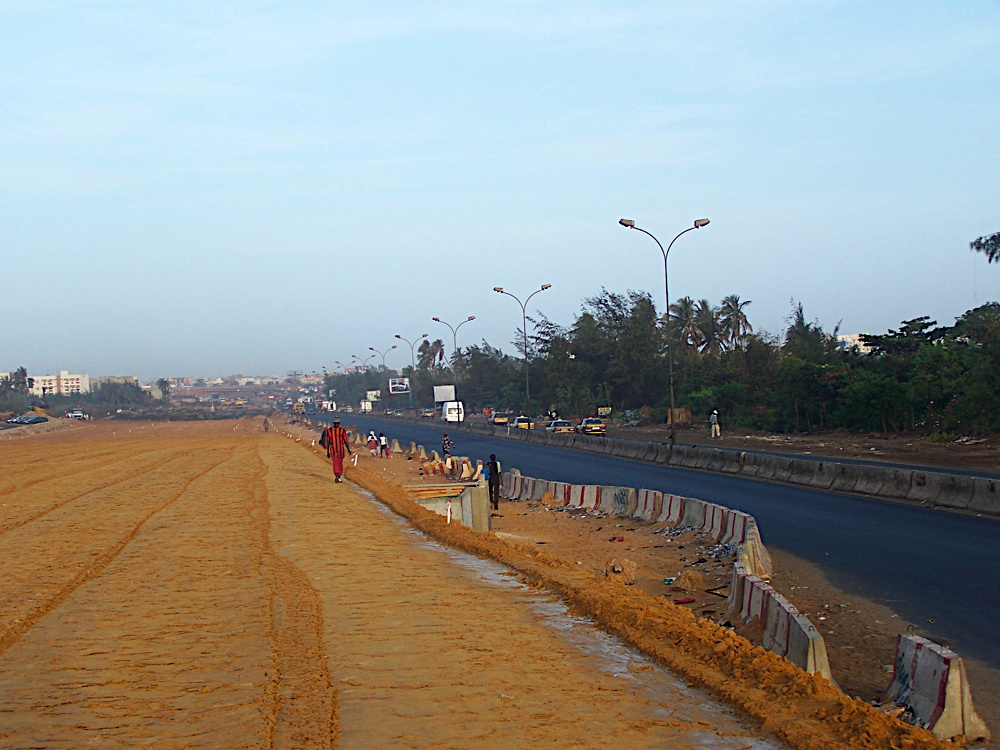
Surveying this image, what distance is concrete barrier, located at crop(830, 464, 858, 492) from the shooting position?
24153mm

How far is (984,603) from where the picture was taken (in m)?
11.1

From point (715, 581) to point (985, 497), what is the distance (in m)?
8.10

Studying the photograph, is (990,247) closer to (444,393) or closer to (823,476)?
(823,476)

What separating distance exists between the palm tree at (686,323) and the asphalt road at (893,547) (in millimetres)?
74085

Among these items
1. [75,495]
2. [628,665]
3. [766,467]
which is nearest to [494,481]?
[766,467]

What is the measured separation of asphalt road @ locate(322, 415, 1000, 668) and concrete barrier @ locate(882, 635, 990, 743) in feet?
6.73

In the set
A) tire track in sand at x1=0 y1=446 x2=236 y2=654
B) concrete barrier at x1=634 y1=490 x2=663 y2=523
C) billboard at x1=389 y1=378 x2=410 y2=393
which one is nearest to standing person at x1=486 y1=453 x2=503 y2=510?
concrete barrier at x1=634 y1=490 x2=663 y2=523

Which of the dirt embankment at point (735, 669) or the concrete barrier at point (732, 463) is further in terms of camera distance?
the concrete barrier at point (732, 463)

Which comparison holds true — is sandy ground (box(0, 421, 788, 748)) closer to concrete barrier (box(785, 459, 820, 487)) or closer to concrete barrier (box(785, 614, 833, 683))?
concrete barrier (box(785, 614, 833, 683))

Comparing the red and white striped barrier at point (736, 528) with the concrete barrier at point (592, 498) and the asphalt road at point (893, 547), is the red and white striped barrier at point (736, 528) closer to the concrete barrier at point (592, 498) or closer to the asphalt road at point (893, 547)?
the asphalt road at point (893, 547)

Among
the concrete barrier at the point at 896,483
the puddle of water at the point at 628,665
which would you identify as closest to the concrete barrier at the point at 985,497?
the concrete barrier at the point at 896,483

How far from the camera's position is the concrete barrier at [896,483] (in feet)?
71.6

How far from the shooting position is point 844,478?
80.8 ft

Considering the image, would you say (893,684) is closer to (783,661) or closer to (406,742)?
(783,661)
